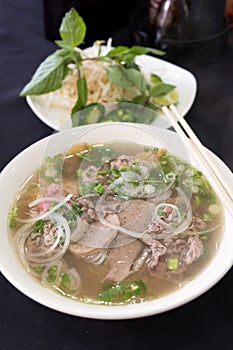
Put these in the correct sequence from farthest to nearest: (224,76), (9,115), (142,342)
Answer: (224,76), (9,115), (142,342)

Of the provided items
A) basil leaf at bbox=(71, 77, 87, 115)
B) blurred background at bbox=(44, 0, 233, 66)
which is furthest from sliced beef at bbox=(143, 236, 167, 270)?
blurred background at bbox=(44, 0, 233, 66)

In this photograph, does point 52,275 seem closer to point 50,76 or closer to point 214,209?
point 214,209

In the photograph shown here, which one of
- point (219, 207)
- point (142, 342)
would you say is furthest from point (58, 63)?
point (142, 342)

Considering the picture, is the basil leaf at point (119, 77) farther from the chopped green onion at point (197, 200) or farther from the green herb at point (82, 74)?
the chopped green onion at point (197, 200)

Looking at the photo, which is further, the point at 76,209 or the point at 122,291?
the point at 76,209

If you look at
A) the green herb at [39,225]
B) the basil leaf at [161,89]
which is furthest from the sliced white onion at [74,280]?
the basil leaf at [161,89]

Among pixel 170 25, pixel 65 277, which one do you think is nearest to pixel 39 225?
pixel 65 277

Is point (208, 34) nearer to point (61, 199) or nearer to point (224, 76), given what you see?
point (224, 76)
